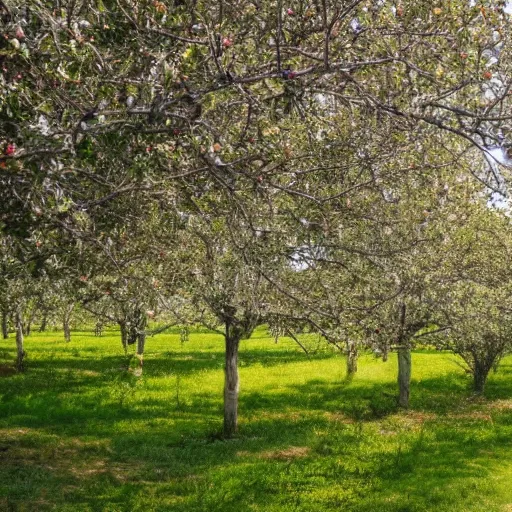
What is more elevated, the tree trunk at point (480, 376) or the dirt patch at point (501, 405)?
the tree trunk at point (480, 376)

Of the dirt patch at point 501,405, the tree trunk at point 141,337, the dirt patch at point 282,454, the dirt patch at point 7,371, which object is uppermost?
the tree trunk at point 141,337

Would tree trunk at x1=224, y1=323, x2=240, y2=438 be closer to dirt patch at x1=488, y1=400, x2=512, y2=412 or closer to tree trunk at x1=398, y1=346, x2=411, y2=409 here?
tree trunk at x1=398, y1=346, x2=411, y2=409

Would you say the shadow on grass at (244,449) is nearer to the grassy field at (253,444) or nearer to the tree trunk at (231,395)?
the grassy field at (253,444)

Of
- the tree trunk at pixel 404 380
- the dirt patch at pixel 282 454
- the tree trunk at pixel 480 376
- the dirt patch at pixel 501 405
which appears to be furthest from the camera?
the tree trunk at pixel 480 376

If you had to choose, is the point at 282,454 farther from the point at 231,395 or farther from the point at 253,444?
the point at 231,395

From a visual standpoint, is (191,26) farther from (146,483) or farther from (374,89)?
(146,483)

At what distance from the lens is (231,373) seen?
20875 mm

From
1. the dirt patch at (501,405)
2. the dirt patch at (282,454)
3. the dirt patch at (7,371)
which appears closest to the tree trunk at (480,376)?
the dirt patch at (501,405)

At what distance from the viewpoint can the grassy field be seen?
45.8 ft

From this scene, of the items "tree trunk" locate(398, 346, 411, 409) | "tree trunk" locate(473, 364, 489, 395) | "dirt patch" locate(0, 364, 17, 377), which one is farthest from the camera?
"dirt patch" locate(0, 364, 17, 377)

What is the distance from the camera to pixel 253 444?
Result: 762 inches

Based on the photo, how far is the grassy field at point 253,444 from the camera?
13961 mm

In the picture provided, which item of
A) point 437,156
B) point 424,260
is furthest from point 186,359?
point 437,156

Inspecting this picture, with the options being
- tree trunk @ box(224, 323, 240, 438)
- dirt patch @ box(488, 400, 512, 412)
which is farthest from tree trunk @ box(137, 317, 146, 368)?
dirt patch @ box(488, 400, 512, 412)
